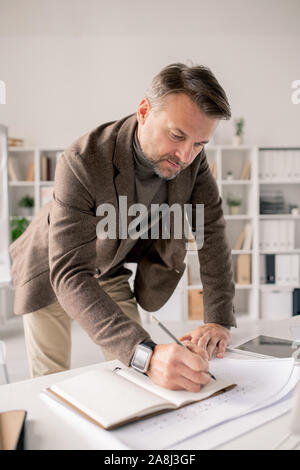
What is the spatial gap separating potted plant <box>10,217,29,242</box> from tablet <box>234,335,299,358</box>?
2917 mm

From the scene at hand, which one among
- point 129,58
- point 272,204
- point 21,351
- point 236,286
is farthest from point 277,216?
point 21,351

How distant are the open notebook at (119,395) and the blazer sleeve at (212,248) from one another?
46cm

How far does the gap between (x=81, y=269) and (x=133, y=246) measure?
52cm

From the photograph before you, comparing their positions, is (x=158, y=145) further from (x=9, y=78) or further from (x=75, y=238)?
(x=9, y=78)

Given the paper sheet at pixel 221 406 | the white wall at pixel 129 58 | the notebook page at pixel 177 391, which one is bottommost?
the paper sheet at pixel 221 406

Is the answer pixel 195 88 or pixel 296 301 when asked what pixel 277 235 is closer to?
pixel 296 301

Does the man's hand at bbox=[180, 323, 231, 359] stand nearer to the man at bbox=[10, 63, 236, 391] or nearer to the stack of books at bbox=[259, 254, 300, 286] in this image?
the man at bbox=[10, 63, 236, 391]

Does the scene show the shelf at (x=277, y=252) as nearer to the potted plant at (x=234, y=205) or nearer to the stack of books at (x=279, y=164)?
the potted plant at (x=234, y=205)

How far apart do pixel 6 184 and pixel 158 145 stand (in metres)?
2.59

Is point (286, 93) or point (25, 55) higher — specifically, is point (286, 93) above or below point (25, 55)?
below

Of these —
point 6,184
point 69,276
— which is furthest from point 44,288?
point 6,184

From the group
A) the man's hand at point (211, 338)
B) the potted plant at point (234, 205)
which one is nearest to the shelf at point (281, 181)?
the potted plant at point (234, 205)

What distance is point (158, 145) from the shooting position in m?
1.13

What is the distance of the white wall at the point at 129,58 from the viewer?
3.85 metres
